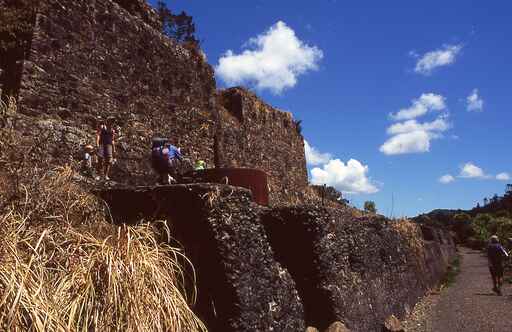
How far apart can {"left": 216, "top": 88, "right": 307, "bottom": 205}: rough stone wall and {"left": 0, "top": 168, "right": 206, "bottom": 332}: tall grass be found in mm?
9510

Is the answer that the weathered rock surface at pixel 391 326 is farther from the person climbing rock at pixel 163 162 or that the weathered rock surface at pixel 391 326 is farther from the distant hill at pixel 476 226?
the distant hill at pixel 476 226

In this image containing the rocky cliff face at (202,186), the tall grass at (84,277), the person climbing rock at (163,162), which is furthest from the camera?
the person climbing rock at (163,162)

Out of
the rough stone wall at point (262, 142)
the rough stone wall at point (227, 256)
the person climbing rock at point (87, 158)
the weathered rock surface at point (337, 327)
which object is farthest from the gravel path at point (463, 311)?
the rough stone wall at point (262, 142)

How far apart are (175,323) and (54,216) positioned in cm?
112

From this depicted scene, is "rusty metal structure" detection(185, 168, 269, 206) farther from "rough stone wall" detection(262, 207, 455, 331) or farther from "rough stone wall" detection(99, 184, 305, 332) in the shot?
"rough stone wall" detection(99, 184, 305, 332)

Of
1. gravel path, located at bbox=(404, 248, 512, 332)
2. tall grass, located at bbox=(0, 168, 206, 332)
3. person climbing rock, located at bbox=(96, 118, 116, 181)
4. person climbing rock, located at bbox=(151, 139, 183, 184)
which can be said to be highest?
person climbing rock, located at bbox=(96, 118, 116, 181)

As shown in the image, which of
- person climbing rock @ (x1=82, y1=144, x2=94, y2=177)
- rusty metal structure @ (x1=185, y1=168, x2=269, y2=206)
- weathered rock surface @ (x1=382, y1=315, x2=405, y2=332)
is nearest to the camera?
rusty metal structure @ (x1=185, y1=168, x2=269, y2=206)

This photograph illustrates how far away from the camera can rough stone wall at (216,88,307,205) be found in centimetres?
1361

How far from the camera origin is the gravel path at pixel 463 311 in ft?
16.6

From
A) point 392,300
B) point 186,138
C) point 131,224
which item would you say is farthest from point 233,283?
point 186,138

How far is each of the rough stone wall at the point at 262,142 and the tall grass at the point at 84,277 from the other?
9.51 metres

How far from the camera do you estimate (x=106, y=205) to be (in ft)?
9.36

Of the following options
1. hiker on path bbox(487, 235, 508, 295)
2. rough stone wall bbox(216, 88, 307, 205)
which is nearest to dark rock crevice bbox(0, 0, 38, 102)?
rough stone wall bbox(216, 88, 307, 205)

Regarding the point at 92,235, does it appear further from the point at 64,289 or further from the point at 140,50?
the point at 140,50
